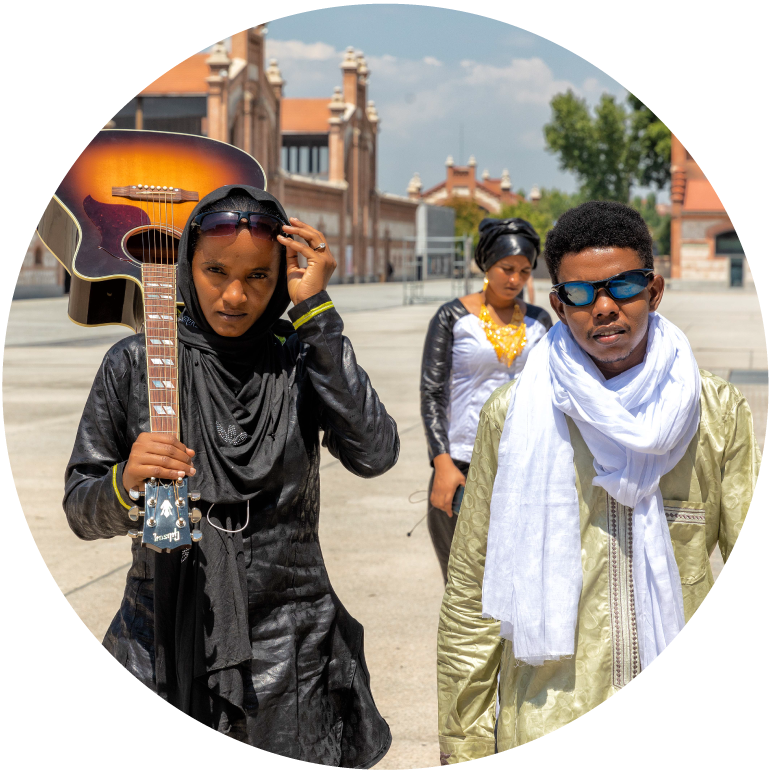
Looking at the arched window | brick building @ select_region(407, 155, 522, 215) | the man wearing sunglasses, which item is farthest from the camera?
brick building @ select_region(407, 155, 522, 215)

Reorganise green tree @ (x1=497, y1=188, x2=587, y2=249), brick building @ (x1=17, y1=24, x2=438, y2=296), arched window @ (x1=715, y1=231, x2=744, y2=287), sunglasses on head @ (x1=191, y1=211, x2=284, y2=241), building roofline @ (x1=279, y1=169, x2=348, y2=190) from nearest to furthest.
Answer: sunglasses on head @ (x1=191, y1=211, x2=284, y2=241)
brick building @ (x1=17, y1=24, x2=438, y2=296)
arched window @ (x1=715, y1=231, x2=744, y2=287)
building roofline @ (x1=279, y1=169, x2=348, y2=190)
green tree @ (x1=497, y1=188, x2=587, y2=249)

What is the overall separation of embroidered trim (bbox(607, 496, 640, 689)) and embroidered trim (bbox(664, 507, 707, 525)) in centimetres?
9

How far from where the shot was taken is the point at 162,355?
88.7 inches

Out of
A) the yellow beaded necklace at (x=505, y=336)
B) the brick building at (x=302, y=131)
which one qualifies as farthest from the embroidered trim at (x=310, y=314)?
the brick building at (x=302, y=131)

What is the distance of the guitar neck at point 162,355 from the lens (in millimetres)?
2193

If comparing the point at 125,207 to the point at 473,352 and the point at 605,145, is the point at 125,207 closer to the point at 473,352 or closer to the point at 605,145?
the point at 473,352

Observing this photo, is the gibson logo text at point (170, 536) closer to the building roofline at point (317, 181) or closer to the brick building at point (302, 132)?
the brick building at point (302, 132)

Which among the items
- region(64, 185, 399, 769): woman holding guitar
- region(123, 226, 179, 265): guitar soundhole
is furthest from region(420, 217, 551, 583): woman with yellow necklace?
region(64, 185, 399, 769): woman holding guitar

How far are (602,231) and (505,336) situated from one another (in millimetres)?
2040

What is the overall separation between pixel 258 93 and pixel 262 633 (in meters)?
50.2

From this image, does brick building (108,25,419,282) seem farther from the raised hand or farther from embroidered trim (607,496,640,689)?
embroidered trim (607,496,640,689)

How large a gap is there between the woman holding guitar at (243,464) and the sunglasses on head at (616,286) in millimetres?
→ 565

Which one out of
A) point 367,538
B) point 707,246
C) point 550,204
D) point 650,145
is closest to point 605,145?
point 650,145

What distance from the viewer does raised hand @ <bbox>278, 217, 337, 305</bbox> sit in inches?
90.6
